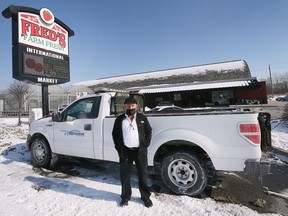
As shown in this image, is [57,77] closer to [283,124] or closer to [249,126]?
[249,126]

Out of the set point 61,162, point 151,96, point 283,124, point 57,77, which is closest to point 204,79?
point 151,96

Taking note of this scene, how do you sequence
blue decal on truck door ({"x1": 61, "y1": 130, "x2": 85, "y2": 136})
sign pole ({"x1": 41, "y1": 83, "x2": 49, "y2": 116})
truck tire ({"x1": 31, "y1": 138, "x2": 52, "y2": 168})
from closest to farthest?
blue decal on truck door ({"x1": 61, "y1": 130, "x2": 85, "y2": 136}) → truck tire ({"x1": 31, "y1": 138, "x2": 52, "y2": 168}) → sign pole ({"x1": 41, "y1": 83, "x2": 49, "y2": 116})

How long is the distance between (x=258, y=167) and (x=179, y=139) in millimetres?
1314

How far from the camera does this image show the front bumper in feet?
11.0

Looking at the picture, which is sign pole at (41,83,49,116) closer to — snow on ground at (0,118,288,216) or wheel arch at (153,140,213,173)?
snow on ground at (0,118,288,216)

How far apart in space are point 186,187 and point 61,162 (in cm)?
383

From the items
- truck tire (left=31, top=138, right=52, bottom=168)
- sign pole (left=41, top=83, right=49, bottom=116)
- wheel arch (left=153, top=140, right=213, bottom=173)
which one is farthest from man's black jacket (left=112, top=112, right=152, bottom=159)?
sign pole (left=41, top=83, right=49, bottom=116)

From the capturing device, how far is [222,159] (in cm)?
359

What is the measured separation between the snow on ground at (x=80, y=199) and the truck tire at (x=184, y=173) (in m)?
0.17

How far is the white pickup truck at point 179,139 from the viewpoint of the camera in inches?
136

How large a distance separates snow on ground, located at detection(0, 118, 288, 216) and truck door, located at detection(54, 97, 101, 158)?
635 millimetres

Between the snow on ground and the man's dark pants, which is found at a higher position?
the man's dark pants

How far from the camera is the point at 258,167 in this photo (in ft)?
11.0

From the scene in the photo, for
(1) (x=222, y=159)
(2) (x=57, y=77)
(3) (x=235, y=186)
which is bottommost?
(3) (x=235, y=186)
